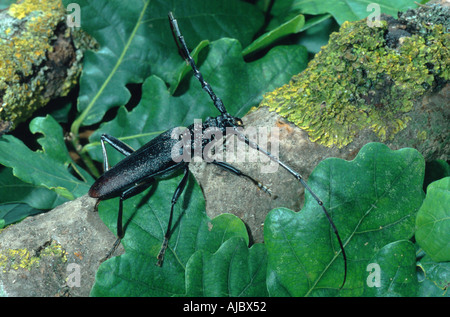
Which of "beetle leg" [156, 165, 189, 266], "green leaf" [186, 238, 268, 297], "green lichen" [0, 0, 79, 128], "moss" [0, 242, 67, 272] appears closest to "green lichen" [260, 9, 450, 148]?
"beetle leg" [156, 165, 189, 266]

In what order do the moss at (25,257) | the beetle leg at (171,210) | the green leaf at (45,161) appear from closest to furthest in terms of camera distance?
the beetle leg at (171,210) < the moss at (25,257) < the green leaf at (45,161)

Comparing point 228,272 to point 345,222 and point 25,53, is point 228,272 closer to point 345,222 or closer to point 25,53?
point 345,222

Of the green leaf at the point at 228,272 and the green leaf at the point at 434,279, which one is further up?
the green leaf at the point at 228,272

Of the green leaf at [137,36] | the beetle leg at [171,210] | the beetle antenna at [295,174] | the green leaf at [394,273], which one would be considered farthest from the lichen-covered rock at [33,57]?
the green leaf at [394,273]

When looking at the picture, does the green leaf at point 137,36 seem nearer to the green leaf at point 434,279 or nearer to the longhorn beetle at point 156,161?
the longhorn beetle at point 156,161

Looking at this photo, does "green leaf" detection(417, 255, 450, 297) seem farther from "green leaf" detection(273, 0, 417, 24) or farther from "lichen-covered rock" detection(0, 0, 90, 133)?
"lichen-covered rock" detection(0, 0, 90, 133)

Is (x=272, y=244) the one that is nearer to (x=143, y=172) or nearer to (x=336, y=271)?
(x=336, y=271)

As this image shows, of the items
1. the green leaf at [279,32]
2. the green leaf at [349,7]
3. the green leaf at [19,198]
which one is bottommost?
the green leaf at [19,198]

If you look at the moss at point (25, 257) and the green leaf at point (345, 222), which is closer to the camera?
the green leaf at point (345, 222)
